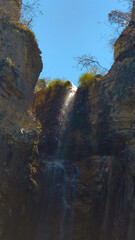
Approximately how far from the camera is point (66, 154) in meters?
11.5

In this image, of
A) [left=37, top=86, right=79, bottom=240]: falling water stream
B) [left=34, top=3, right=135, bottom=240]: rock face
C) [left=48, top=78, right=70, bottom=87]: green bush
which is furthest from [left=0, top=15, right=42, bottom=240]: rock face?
[left=48, top=78, right=70, bottom=87]: green bush

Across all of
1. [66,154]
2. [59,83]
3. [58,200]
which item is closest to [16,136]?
[58,200]

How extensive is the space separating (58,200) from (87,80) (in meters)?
6.05

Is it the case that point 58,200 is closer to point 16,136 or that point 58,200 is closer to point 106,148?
point 16,136

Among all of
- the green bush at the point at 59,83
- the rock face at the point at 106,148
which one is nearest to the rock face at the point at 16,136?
the rock face at the point at 106,148

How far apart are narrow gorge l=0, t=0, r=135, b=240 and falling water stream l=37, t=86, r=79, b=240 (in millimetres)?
30

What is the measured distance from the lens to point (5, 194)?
26.2 feet

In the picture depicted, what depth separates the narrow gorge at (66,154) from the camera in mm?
8578

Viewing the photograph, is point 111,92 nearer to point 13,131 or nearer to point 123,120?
point 123,120

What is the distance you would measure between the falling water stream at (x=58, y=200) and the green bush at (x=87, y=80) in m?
4.02

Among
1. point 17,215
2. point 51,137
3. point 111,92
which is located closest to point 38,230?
point 17,215

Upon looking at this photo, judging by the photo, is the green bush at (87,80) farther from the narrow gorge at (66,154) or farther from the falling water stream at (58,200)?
the falling water stream at (58,200)

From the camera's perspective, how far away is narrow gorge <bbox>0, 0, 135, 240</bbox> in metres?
8.58

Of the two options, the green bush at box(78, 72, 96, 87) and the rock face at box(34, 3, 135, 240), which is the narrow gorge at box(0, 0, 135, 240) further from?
the green bush at box(78, 72, 96, 87)
